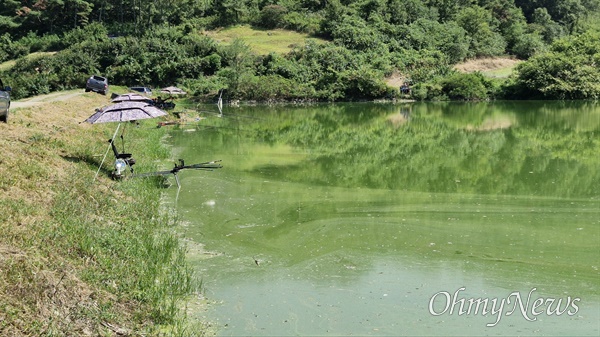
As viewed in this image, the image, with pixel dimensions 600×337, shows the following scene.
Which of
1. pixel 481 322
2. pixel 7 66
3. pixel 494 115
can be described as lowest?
pixel 7 66

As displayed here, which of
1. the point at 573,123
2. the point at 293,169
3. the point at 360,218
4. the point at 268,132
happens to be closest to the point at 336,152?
the point at 293,169

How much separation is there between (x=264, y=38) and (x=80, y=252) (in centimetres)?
6420

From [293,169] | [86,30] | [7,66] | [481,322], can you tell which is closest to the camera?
[481,322]

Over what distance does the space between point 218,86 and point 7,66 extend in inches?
1085

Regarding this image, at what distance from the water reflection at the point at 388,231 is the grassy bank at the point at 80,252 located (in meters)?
0.75

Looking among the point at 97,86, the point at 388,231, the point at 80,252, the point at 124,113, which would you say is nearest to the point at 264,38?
the point at 97,86

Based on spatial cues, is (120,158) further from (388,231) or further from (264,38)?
(264,38)

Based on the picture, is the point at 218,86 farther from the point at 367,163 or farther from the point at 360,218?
the point at 360,218

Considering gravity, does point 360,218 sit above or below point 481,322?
below

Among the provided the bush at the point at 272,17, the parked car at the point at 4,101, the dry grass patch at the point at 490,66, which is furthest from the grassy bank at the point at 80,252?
the bush at the point at 272,17

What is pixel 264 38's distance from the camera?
69875 mm

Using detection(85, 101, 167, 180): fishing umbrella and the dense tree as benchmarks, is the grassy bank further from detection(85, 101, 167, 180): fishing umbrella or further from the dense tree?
the dense tree

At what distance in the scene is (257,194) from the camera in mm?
14430

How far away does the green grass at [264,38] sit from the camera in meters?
65.4
